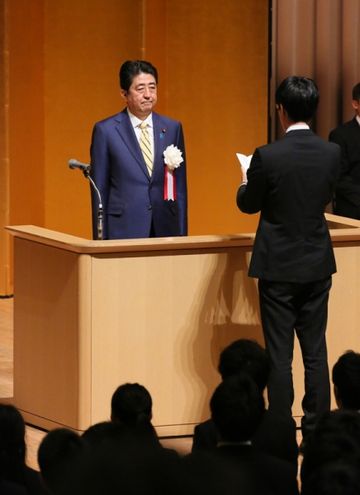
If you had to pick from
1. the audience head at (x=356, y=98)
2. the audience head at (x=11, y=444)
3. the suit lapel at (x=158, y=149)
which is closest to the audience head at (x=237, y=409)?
the audience head at (x=11, y=444)

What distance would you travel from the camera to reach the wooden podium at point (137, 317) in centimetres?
432

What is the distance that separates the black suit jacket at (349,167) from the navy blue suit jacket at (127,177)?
4.19 feet

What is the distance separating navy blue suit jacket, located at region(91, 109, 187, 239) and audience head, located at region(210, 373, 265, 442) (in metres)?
2.33

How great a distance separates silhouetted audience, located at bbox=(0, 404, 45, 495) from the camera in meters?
2.03

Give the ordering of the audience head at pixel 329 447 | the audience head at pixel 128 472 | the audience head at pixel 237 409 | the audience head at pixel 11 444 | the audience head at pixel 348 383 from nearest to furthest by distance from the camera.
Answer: the audience head at pixel 128 472 → the audience head at pixel 329 447 → the audience head at pixel 11 444 → the audience head at pixel 237 409 → the audience head at pixel 348 383

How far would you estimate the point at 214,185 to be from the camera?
27.5 feet

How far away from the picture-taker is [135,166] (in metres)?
4.88

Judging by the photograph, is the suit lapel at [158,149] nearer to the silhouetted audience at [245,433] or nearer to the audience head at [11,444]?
the silhouetted audience at [245,433]

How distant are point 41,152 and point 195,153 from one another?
1.17 m

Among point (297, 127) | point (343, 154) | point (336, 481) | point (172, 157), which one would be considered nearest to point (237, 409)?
point (336, 481)

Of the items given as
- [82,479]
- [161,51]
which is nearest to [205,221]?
[161,51]

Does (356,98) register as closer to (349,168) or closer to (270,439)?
(349,168)

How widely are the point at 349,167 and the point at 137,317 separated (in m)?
2.03

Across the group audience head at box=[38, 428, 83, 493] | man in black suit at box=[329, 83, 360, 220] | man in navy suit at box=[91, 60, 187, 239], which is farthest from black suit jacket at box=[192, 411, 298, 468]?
man in black suit at box=[329, 83, 360, 220]
